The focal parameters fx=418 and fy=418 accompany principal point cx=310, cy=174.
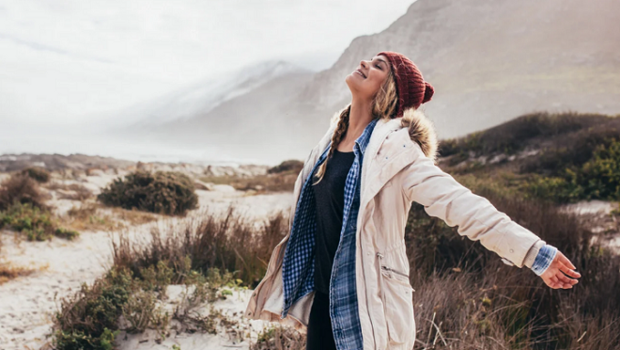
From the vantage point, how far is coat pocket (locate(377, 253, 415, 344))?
1633 millimetres

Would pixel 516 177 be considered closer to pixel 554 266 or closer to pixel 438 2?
pixel 554 266

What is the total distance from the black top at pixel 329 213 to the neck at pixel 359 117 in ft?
0.37

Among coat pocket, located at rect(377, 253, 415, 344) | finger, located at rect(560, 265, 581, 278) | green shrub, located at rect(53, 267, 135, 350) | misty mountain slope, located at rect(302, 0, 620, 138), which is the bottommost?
green shrub, located at rect(53, 267, 135, 350)

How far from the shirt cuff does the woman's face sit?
0.99m

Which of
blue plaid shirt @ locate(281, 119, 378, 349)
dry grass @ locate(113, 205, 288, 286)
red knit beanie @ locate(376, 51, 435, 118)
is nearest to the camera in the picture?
blue plaid shirt @ locate(281, 119, 378, 349)

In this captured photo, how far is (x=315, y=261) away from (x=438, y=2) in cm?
8377

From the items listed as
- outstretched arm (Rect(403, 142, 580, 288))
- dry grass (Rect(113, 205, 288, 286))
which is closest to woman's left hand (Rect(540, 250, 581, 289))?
outstretched arm (Rect(403, 142, 580, 288))

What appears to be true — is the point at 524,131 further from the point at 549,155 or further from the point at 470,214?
the point at 470,214

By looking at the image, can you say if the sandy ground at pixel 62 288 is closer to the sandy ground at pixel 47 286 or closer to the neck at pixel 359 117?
the sandy ground at pixel 47 286

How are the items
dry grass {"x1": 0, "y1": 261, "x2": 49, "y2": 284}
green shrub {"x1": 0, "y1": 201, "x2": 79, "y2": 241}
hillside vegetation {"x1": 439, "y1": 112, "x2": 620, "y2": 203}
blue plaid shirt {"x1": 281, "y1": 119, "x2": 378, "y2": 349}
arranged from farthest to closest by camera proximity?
1. hillside vegetation {"x1": 439, "y1": 112, "x2": 620, "y2": 203}
2. green shrub {"x1": 0, "y1": 201, "x2": 79, "y2": 241}
3. dry grass {"x1": 0, "y1": 261, "x2": 49, "y2": 284}
4. blue plaid shirt {"x1": 281, "y1": 119, "x2": 378, "y2": 349}

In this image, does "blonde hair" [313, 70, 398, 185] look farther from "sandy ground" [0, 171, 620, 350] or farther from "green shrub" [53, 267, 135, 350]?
"green shrub" [53, 267, 135, 350]

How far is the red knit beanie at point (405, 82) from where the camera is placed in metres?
1.95

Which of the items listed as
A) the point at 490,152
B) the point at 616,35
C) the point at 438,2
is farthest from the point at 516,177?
the point at 438,2

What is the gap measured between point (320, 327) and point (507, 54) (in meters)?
66.0
